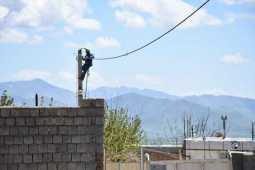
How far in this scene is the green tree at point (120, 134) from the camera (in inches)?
850

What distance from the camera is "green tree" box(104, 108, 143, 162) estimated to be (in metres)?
21.6

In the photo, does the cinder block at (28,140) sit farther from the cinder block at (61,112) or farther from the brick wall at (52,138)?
the cinder block at (61,112)

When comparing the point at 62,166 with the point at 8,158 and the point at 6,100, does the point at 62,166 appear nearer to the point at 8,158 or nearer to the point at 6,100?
the point at 8,158

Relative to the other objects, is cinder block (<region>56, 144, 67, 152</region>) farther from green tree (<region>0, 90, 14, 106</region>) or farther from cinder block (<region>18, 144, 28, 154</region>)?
green tree (<region>0, 90, 14, 106</region>)

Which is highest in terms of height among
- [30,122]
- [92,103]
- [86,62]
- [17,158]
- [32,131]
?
→ [86,62]

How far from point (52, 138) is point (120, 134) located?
37.8 feet

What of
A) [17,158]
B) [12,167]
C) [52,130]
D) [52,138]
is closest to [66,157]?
[52,138]

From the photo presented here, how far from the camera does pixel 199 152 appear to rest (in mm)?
23094

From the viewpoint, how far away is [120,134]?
22.1 m

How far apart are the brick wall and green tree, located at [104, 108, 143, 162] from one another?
10.0 meters

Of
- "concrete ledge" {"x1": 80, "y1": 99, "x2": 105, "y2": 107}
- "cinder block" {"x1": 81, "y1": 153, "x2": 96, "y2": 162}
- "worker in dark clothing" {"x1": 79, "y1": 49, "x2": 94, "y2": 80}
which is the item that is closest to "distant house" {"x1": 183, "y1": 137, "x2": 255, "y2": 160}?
"worker in dark clothing" {"x1": 79, "y1": 49, "x2": 94, "y2": 80}

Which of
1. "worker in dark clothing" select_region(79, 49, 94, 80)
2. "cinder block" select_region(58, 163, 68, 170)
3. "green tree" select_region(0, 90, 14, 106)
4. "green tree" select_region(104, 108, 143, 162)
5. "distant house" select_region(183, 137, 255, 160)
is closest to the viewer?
"cinder block" select_region(58, 163, 68, 170)

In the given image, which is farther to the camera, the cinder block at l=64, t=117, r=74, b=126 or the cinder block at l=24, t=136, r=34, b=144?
the cinder block at l=64, t=117, r=74, b=126

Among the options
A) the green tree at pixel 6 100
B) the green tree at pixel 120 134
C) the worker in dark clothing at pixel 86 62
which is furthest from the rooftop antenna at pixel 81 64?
the green tree at pixel 6 100
